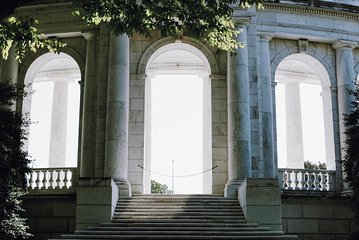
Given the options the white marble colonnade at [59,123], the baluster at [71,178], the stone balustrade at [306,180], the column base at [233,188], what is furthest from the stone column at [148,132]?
the stone balustrade at [306,180]

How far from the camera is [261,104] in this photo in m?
35.5

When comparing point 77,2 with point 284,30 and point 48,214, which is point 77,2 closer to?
point 48,214

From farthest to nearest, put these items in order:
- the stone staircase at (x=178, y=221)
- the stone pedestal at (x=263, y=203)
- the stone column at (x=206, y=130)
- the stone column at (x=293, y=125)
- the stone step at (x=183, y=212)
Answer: the stone column at (x=293, y=125) < the stone column at (x=206, y=130) < the stone step at (x=183, y=212) < the stone pedestal at (x=263, y=203) < the stone staircase at (x=178, y=221)

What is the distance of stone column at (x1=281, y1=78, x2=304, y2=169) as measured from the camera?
46031mm

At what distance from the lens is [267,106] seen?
35688 millimetres

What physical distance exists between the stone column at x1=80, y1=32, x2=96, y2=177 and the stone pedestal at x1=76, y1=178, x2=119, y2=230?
5487mm

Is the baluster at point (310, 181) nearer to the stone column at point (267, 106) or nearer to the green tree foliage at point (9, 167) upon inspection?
the stone column at point (267, 106)

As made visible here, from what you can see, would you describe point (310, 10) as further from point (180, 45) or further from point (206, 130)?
point (206, 130)

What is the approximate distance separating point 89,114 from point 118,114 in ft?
10.0

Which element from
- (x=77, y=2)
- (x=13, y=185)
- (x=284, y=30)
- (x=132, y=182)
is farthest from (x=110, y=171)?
(x=284, y=30)

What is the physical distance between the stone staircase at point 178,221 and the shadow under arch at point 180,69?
6.11m

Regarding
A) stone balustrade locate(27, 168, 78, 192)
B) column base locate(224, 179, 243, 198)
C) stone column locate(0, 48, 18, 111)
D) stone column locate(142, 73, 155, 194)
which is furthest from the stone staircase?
stone column locate(0, 48, 18, 111)

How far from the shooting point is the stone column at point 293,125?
46.0 meters

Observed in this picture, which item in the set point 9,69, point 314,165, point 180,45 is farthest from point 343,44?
point 314,165
